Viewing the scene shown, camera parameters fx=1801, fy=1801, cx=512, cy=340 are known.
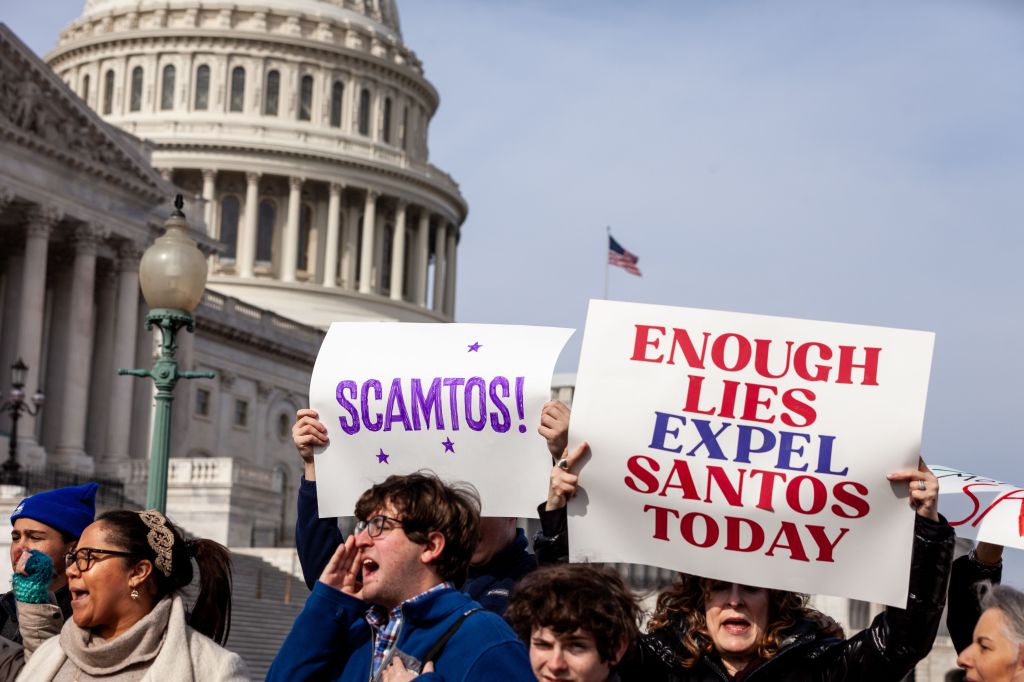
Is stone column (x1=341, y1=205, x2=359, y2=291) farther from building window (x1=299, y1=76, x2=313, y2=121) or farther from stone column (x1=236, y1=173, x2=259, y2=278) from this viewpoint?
building window (x1=299, y1=76, x2=313, y2=121)

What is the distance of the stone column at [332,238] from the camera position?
91.2 m

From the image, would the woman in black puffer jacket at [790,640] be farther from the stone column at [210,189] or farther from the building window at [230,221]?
the building window at [230,221]

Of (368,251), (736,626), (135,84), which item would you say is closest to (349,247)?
(368,251)

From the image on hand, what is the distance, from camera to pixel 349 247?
9356 cm

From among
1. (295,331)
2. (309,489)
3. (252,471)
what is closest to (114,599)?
(309,489)

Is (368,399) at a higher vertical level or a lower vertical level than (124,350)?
lower

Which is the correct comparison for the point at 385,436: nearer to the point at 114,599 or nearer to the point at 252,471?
the point at 114,599

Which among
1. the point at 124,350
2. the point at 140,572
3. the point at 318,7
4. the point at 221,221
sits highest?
the point at 318,7

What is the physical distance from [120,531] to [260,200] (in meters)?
86.5

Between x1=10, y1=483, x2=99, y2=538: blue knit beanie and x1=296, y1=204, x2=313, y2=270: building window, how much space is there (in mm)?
84607

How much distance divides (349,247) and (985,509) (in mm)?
86422

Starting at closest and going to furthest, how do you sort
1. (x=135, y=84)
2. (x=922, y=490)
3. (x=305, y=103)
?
(x=922, y=490) < (x=135, y=84) < (x=305, y=103)

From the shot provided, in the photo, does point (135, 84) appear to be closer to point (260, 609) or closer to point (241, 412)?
point (241, 412)

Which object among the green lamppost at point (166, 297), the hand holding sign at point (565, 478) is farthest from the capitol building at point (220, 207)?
the hand holding sign at point (565, 478)
